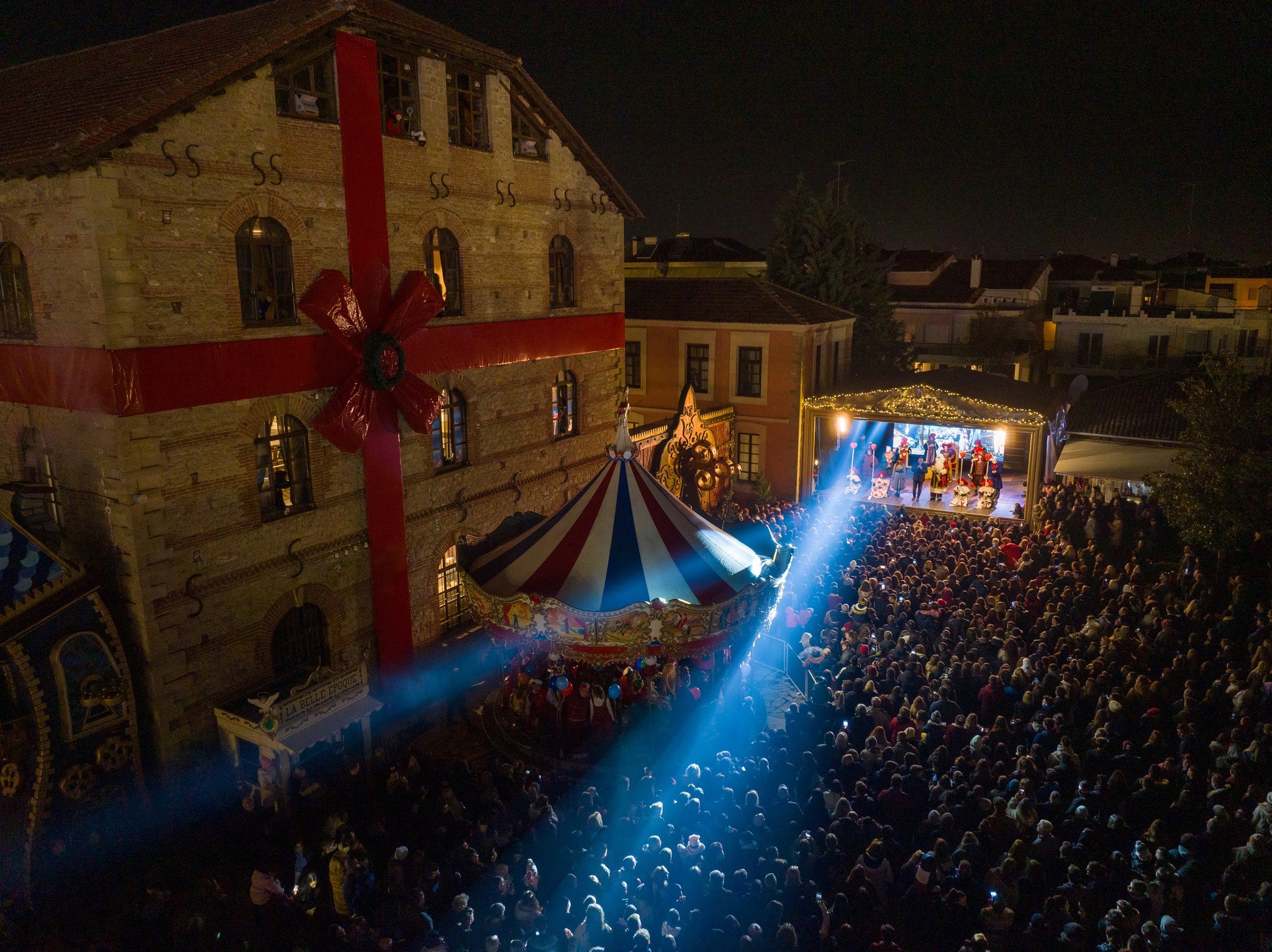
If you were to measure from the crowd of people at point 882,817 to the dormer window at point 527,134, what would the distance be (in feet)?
32.3

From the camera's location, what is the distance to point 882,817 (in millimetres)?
10203

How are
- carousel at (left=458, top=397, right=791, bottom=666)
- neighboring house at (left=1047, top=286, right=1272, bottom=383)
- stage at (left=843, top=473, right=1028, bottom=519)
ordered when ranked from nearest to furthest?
carousel at (left=458, top=397, right=791, bottom=666) < stage at (left=843, top=473, right=1028, bottom=519) < neighboring house at (left=1047, top=286, right=1272, bottom=383)

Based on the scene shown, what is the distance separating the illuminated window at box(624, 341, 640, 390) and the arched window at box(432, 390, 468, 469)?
11093 millimetres

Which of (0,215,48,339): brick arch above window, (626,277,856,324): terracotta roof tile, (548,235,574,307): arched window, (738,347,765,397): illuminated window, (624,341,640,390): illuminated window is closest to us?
(0,215,48,339): brick arch above window

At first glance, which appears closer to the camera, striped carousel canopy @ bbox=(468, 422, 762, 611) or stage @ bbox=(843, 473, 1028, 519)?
striped carousel canopy @ bbox=(468, 422, 762, 611)

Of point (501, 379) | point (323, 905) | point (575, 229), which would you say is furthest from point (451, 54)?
point (323, 905)

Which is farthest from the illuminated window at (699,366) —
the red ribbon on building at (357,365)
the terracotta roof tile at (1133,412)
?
the red ribbon on building at (357,365)

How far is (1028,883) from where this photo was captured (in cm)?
903

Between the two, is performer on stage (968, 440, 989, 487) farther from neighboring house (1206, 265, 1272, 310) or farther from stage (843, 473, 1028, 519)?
neighboring house (1206, 265, 1272, 310)

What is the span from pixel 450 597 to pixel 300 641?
10.4ft

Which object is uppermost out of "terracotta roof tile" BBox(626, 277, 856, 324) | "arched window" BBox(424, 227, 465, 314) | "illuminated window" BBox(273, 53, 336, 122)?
"illuminated window" BBox(273, 53, 336, 122)

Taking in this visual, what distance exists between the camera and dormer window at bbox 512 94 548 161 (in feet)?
52.6

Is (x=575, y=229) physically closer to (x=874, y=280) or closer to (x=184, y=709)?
(x=184, y=709)

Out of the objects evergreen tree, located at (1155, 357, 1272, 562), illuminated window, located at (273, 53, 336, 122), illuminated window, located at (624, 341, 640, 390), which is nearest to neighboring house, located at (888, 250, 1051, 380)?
illuminated window, located at (624, 341, 640, 390)
